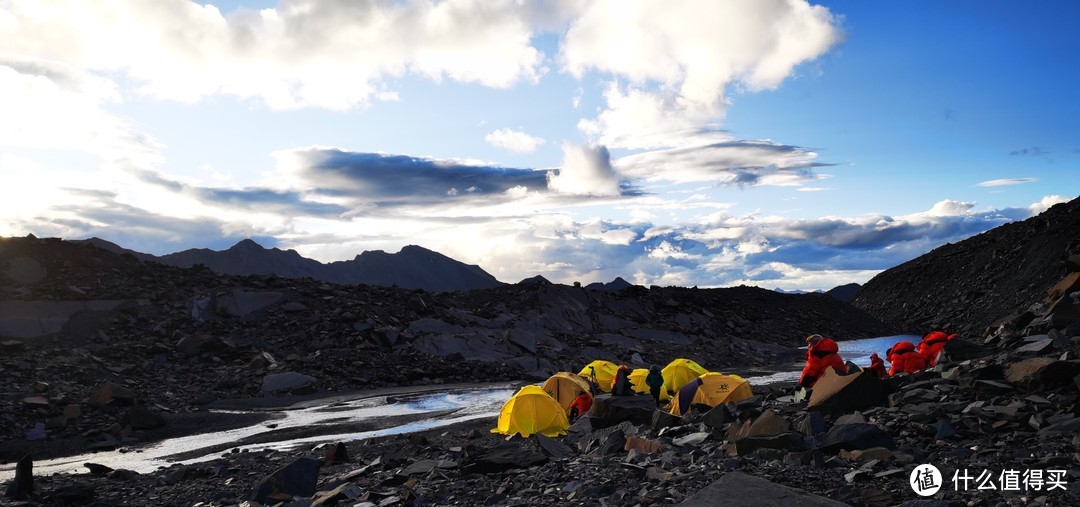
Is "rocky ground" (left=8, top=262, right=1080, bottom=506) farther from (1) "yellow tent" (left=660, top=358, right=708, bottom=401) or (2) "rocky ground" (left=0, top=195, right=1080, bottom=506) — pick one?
(1) "yellow tent" (left=660, top=358, right=708, bottom=401)

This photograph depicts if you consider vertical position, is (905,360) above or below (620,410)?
above

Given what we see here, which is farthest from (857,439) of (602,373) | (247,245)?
(247,245)

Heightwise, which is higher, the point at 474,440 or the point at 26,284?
the point at 26,284

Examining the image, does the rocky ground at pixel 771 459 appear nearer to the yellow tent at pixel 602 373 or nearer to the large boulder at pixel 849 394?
the large boulder at pixel 849 394

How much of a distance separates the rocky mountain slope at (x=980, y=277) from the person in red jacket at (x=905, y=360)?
170ft

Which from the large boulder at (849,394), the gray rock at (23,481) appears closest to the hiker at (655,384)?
the large boulder at (849,394)

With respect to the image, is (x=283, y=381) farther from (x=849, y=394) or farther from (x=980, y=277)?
(x=980, y=277)

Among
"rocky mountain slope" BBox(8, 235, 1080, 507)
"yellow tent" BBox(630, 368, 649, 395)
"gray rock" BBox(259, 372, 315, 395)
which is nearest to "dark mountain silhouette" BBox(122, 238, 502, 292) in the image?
"gray rock" BBox(259, 372, 315, 395)

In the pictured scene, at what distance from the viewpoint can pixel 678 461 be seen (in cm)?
977

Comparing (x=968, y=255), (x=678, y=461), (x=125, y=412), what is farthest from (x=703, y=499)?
(x=968, y=255)

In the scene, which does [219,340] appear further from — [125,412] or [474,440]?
[474,440]

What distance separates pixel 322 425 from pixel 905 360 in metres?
16.4

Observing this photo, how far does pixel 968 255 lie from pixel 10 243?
328ft

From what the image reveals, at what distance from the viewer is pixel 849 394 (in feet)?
39.7
